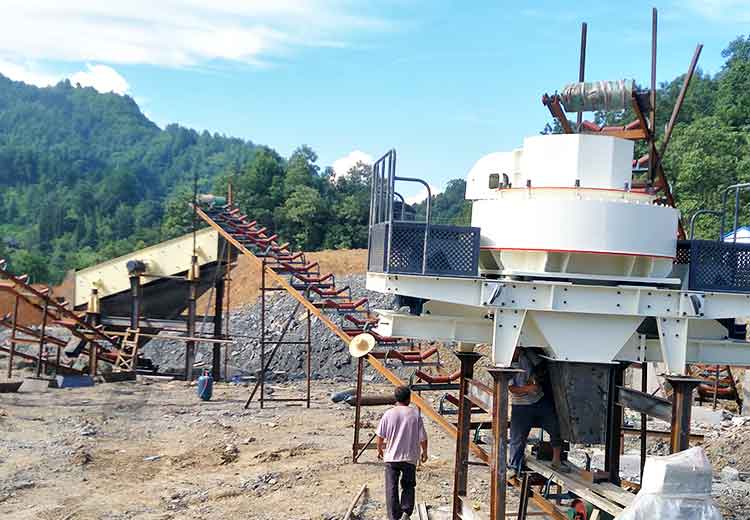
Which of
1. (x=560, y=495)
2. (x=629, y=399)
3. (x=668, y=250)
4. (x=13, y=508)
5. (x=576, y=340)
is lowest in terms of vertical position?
(x=13, y=508)

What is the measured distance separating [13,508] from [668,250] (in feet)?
25.1

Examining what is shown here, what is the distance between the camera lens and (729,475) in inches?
415

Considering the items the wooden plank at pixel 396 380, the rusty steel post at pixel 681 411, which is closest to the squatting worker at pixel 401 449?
the wooden plank at pixel 396 380

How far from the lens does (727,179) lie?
110 feet

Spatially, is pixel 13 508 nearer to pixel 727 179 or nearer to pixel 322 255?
pixel 322 255

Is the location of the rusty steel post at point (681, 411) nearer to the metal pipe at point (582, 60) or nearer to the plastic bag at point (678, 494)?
the plastic bag at point (678, 494)

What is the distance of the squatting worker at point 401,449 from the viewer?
8016 millimetres

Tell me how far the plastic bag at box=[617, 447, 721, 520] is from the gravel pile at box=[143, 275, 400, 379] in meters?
16.5

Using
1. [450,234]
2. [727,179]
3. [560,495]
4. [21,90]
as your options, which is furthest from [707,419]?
[21,90]

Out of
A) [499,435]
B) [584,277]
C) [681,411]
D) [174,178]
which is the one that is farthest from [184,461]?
[174,178]

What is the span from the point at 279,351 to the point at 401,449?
50.9 feet

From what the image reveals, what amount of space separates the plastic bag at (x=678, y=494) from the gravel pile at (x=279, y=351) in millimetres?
16549

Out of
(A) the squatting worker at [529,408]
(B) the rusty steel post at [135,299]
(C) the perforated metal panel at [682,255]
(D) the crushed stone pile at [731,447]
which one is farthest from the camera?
(B) the rusty steel post at [135,299]

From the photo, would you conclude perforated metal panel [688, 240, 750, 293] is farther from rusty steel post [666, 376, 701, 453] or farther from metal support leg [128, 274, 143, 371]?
metal support leg [128, 274, 143, 371]
